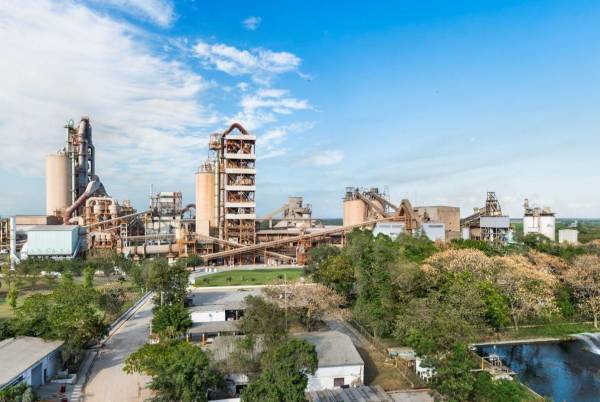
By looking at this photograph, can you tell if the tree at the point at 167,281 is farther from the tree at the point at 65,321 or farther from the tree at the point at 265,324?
the tree at the point at 265,324

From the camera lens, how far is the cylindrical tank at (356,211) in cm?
7044

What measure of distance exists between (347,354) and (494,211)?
161 feet

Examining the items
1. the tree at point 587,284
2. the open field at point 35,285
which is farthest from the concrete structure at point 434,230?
the open field at point 35,285

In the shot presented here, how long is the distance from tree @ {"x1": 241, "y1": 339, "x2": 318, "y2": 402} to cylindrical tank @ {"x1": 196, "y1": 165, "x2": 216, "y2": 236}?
47689 millimetres

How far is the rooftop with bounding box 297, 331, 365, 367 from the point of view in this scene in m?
20.2

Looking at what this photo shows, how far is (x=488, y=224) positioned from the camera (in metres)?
56.9

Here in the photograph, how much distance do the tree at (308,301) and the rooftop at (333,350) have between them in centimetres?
380

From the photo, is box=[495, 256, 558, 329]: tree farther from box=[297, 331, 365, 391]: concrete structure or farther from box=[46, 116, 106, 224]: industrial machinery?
box=[46, 116, 106, 224]: industrial machinery

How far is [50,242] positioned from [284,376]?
49.1 meters

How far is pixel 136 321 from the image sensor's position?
1222 inches

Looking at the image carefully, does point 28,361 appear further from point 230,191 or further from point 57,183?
point 57,183

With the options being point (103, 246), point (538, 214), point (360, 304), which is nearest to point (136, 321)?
point (360, 304)

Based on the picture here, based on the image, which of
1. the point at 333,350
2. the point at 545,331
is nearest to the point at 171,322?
the point at 333,350

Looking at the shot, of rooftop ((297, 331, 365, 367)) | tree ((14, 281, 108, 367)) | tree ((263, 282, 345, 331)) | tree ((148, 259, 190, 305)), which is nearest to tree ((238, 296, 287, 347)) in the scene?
rooftop ((297, 331, 365, 367))
